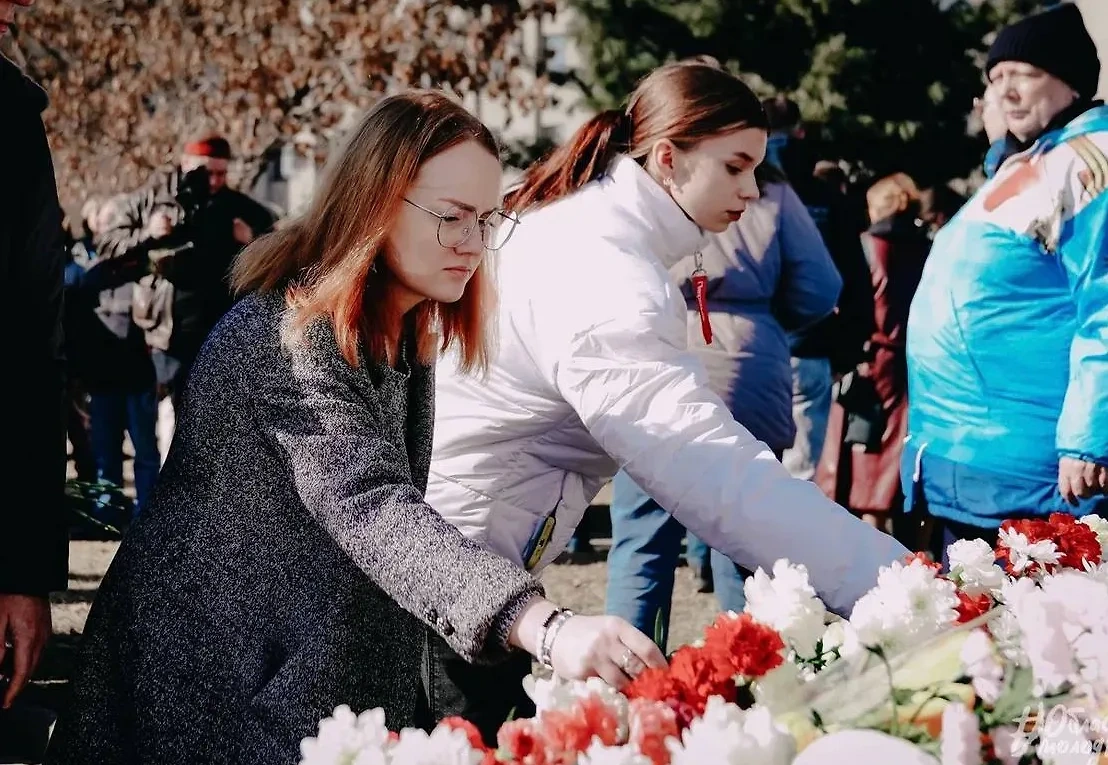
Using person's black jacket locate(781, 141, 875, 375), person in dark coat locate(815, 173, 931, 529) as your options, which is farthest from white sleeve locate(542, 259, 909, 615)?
person in dark coat locate(815, 173, 931, 529)

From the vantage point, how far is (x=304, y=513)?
2.06m

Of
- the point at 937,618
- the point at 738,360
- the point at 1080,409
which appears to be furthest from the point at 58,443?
the point at 738,360

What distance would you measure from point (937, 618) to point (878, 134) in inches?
697

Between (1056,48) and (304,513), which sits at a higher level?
(1056,48)

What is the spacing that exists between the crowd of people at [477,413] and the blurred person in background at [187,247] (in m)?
4.60

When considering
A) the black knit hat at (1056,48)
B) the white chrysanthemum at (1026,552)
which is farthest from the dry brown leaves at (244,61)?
the white chrysanthemum at (1026,552)

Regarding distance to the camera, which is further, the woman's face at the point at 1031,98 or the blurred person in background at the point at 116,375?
the blurred person in background at the point at 116,375

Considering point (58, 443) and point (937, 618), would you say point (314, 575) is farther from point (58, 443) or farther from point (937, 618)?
point (937, 618)

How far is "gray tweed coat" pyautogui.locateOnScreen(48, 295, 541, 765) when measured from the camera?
1996mm

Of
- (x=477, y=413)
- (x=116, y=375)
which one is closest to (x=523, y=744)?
(x=477, y=413)

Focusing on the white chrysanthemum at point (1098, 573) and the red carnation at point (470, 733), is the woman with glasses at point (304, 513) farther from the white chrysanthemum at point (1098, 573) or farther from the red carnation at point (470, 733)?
the white chrysanthemum at point (1098, 573)

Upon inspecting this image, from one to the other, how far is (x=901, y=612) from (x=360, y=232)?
0.98 metres

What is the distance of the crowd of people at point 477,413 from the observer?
2018mm

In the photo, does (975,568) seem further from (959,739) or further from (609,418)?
(959,739)
